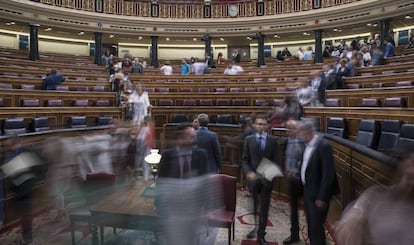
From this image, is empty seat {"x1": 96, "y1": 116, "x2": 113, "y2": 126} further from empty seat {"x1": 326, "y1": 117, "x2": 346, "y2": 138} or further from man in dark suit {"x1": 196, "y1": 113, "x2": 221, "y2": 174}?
empty seat {"x1": 326, "y1": 117, "x2": 346, "y2": 138}

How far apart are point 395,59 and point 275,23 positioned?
24.5 ft

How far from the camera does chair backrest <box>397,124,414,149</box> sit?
12.0 feet

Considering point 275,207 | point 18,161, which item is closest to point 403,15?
point 275,207

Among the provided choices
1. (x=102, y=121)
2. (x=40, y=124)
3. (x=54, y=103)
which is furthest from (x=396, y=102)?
(x=54, y=103)

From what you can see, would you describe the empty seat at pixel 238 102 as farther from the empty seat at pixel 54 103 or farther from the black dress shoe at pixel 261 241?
the black dress shoe at pixel 261 241

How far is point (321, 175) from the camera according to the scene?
329cm

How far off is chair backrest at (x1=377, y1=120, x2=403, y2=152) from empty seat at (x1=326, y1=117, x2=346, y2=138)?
1.24 m

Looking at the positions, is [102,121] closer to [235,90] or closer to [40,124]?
[40,124]

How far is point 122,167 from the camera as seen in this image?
4449mm

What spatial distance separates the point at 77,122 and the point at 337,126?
506 centimetres

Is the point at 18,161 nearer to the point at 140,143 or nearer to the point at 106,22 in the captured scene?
the point at 140,143

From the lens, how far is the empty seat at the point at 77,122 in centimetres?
728

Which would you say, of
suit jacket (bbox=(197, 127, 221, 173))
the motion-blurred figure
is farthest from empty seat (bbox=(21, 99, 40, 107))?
the motion-blurred figure

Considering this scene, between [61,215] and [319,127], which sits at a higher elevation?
[319,127]
